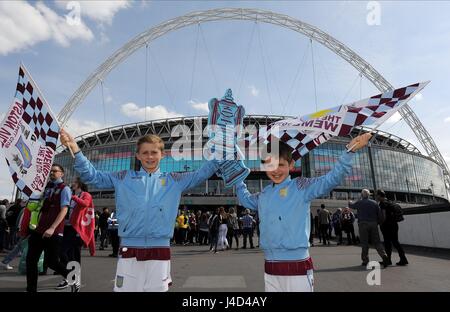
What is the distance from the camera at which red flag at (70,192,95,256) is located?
6035 mm

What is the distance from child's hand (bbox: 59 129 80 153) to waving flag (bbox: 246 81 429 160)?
2178mm

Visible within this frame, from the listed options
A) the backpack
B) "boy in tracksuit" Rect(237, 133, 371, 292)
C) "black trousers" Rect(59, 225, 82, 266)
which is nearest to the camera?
"boy in tracksuit" Rect(237, 133, 371, 292)

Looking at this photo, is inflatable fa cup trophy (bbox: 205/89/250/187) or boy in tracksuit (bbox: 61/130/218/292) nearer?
boy in tracksuit (bbox: 61/130/218/292)

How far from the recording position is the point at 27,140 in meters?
4.01

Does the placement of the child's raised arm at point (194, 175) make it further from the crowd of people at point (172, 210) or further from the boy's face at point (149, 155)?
the boy's face at point (149, 155)

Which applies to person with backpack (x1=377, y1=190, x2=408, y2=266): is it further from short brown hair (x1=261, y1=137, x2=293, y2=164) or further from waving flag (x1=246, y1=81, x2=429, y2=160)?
short brown hair (x1=261, y1=137, x2=293, y2=164)

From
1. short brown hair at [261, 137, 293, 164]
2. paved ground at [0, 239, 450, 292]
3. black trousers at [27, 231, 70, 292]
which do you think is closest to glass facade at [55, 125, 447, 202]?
paved ground at [0, 239, 450, 292]

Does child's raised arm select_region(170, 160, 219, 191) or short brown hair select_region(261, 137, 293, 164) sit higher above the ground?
short brown hair select_region(261, 137, 293, 164)

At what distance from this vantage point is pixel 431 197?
86.8 m

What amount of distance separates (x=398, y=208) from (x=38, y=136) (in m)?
8.41

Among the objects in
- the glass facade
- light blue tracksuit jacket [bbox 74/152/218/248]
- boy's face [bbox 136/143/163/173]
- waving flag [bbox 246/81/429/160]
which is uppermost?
the glass facade

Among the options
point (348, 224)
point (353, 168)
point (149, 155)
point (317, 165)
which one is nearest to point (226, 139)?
point (149, 155)

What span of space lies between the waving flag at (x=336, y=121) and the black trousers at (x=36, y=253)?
10.6ft

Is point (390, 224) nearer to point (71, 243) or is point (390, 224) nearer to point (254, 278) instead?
point (254, 278)
